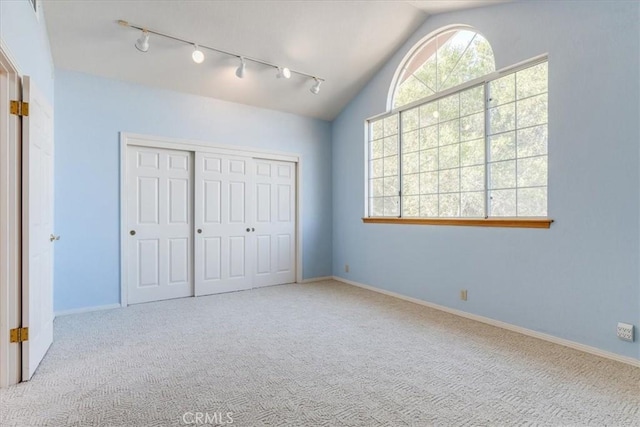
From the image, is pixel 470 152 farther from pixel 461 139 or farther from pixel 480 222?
pixel 480 222

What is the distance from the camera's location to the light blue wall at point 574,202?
246 centimetres

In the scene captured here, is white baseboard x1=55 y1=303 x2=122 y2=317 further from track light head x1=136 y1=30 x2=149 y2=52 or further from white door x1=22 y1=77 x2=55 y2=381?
track light head x1=136 y1=30 x2=149 y2=52

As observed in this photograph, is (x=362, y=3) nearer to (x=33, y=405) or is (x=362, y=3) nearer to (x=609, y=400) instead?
(x=609, y=400)

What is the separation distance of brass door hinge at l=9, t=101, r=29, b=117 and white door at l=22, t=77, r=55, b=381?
3 centimetres

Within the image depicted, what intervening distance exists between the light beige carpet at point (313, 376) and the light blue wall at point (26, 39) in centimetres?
209

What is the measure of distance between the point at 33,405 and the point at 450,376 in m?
2.53

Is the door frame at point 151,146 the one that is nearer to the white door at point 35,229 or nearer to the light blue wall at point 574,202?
the white door at point 35,229

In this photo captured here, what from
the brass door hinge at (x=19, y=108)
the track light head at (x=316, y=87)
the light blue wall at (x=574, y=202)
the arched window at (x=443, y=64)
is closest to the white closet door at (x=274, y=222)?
the track light head at (x=316, y=87)

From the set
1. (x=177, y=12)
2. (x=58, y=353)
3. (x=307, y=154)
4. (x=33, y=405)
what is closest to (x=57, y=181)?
(x=58, y=353)

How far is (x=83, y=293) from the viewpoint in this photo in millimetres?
3742

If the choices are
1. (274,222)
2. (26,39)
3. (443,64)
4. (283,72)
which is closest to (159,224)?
(274,222)

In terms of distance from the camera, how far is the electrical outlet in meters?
2.42

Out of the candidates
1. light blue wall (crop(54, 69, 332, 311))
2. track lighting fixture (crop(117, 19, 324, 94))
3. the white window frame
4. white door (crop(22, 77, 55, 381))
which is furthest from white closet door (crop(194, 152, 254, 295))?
white door (crop(22, 77, 55, 381))

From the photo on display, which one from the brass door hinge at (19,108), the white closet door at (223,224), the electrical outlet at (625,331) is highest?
the brass door hinge at (19,108)
